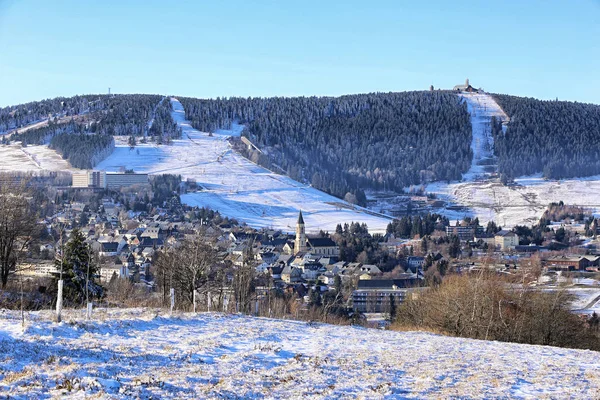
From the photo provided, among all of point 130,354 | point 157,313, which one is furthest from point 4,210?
point 130,354

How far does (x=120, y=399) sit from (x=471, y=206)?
11110cm

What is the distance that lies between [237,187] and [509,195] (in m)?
47.7

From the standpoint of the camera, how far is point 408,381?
8.45 m

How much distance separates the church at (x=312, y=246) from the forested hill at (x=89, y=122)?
53.2 m

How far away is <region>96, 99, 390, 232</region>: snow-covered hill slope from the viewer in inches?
3752

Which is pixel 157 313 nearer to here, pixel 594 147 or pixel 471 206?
pixel 471 206

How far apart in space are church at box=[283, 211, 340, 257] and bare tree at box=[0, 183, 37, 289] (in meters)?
46.5

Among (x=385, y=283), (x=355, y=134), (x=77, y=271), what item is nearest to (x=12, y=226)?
Result: (x=77, y=271)

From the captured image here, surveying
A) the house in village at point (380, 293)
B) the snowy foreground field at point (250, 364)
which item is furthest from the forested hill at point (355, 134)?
the snowy foreground field at point (250, 364)

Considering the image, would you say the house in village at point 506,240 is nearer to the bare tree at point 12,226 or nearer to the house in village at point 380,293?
the house in village at point 380,293

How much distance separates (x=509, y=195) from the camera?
120312mm

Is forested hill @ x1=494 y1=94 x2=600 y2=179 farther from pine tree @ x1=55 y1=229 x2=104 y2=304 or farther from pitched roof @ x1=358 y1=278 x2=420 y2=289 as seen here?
pine tree @ x1=55 y1=229 x2=104 y2=304

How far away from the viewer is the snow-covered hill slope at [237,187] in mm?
95312

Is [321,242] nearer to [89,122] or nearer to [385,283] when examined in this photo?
[385,283]
